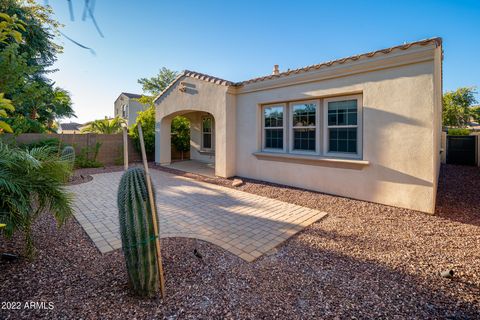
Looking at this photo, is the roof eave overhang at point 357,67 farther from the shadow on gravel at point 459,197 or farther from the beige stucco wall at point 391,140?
the shadow on gravel at point 459,197

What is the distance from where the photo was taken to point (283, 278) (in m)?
3.32

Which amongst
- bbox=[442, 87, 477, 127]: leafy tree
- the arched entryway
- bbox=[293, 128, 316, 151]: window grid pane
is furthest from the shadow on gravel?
bbox=[442, 87, 477, 127]: leafy tree

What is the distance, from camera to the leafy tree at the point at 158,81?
111 feet

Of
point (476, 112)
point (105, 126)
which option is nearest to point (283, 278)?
point (105, 126)

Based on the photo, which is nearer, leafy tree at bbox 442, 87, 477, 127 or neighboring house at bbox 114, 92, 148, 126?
leafy tree at bbox 442, 87, 477, 127

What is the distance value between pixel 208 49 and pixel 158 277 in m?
10.2

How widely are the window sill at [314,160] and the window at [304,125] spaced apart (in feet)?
1.44

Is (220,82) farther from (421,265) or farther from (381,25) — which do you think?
(421,265)

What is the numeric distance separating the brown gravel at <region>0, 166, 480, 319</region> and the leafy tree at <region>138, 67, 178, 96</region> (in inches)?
1266

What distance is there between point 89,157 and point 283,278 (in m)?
13.6

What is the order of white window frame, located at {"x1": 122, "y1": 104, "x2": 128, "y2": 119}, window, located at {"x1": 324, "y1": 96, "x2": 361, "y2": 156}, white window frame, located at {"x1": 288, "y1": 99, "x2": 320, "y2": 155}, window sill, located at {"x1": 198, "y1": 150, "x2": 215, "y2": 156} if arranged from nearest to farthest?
window, located at {"x1": 324, "y1": 96, "x2": 361, "y2": 156} → white window frame, located at {"x1": 288, "y1": 99, "x2": 320, "y2": 155} → window sill, located at {"x1": 198, "y1": 150, "x2": 215, "y2": 156} → white window frame, located at {"x1": 122, "y1": 104, "x2": 128, "y2": 119}

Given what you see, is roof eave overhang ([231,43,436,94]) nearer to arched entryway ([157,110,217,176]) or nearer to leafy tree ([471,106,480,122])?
arched entryway ([157,110,217,176])

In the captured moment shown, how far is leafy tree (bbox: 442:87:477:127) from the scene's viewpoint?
25219mm

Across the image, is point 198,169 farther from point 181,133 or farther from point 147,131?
point 147,131
